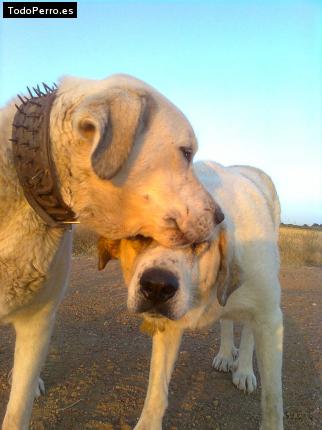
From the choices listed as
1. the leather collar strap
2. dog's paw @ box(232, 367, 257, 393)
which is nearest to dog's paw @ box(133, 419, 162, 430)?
dog's paw @ box(232, 367, 257, 393)

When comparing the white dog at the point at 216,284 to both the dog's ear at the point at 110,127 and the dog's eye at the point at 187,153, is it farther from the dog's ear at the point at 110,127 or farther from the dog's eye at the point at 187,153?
the dog's ear at the point at 110,127

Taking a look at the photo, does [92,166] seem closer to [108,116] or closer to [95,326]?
[108,116]

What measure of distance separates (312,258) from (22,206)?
13849 millimetres

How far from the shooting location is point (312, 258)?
15.1 metres

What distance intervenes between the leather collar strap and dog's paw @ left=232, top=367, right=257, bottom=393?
92.9 inches

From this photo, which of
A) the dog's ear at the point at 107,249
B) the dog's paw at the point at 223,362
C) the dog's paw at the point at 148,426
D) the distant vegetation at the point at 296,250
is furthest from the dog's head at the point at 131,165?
the distant vegetation at the point at 296,250

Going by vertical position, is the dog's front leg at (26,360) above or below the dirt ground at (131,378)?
above

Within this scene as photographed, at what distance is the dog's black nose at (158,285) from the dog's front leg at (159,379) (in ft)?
2.54

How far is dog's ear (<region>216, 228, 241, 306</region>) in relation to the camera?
2.76 metres

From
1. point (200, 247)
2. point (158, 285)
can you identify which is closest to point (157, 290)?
point (158, 285)

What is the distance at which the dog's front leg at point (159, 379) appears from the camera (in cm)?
310

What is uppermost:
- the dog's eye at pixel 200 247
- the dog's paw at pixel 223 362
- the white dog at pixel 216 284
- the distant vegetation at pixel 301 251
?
the dog's eye at pixel 200 247

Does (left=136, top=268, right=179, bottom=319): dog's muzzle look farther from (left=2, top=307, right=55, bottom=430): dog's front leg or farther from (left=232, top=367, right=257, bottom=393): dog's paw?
(left=232, top=367, right=257, bottom=393): dog's paw

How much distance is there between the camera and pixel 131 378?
4.06m
